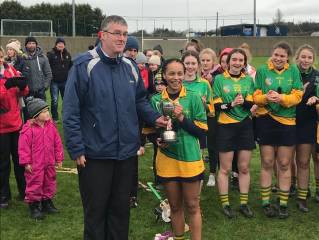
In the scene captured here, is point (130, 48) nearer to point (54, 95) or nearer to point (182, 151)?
point (182, 151)

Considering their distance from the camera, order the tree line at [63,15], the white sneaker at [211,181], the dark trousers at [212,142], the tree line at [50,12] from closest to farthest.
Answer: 1. the dark trousers at [212,142]
2. the white sneaker at [211,181]
3. the tree line at [63,15]
4. the tree line at [50,12]

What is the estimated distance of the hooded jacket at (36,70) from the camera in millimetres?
9328

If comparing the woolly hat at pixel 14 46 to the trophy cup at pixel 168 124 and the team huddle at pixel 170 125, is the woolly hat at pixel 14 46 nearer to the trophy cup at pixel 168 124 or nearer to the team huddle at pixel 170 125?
the team huddle at pixel 170 125

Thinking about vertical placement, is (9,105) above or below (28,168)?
above

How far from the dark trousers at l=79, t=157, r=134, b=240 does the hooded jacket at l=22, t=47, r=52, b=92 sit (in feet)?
19.2

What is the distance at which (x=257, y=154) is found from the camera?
9211 mm

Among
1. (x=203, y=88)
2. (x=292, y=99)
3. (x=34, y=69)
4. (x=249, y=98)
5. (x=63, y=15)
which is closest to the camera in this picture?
(x=203, y=88)

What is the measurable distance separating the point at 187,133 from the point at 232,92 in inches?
58.5

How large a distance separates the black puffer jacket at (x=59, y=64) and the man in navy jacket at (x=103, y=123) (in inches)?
334

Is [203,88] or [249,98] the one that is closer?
[203,88]

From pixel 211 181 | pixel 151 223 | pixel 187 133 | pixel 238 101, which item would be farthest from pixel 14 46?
pixel 187 133

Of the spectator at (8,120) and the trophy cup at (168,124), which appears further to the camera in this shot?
the spectator at (8,120)

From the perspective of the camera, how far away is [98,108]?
12.4 ft

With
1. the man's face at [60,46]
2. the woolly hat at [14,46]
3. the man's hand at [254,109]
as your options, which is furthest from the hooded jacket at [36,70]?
the man's hand at [254,109]
